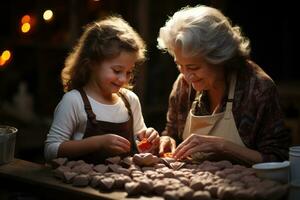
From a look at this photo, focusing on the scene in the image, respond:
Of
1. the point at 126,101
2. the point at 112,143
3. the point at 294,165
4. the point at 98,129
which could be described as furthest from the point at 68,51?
the point at 294,165

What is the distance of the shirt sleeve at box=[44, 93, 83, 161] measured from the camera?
151 inches

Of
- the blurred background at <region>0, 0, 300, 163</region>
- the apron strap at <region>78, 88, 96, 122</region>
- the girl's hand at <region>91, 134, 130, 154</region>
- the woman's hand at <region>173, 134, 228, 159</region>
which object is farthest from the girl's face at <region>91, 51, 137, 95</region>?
the blurred background at <region>0, 0, 300, 163</region>

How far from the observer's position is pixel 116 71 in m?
3.93

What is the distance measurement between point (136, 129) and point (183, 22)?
724 millimetres

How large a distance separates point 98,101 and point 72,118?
0.22 m

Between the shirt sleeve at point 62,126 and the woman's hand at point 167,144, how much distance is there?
1.73 ft

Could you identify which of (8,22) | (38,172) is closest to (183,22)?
(38,172)

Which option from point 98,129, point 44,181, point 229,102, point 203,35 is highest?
point 203,35

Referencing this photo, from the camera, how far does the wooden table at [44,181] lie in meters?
3.17

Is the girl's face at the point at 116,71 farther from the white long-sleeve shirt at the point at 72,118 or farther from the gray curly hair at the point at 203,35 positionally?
the gray curly hair at the point at 203,35

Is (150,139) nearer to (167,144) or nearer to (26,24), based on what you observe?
(167,144)

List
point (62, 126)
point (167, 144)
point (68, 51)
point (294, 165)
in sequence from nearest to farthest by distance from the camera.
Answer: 1. point (294, 165)
2. point (62, 126)
3. point (167, 144)
4. point (68, 51)

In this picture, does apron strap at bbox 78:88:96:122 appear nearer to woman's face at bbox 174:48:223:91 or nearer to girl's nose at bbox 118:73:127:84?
girl's nose at bbox 118:73:127:84

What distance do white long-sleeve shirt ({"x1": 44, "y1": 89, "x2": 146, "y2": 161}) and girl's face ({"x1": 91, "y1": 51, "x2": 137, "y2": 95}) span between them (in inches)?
5.6
